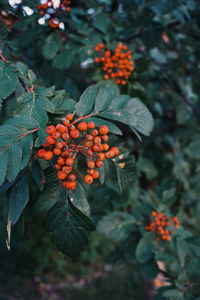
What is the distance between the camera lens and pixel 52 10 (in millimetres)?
1801

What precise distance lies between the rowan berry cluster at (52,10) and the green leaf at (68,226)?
115cm

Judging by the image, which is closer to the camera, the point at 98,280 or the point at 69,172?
the point at 69,172

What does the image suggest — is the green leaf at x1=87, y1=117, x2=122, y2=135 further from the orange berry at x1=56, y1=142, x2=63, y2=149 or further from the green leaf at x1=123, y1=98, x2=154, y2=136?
the orange berry at x1=56, y1=142, x2=63, y2=149

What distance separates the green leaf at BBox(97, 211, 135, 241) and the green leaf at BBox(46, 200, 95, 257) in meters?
0.98

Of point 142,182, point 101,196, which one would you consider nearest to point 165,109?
point 142,182

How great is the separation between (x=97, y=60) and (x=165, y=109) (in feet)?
7.08

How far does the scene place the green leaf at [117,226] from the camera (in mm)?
2123

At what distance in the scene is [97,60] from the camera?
6.36 ft

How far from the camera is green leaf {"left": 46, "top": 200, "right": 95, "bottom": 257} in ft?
3.70

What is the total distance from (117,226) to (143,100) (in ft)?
2.93

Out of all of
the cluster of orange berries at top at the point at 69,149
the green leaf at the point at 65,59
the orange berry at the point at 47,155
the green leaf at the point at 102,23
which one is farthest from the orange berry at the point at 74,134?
the green leaf at the point at 102,23

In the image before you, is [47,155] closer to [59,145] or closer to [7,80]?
[59,145]

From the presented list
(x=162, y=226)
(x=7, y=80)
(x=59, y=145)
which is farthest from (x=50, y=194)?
(x=162, y=226)

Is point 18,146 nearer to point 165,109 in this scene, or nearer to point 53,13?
point 53,13
